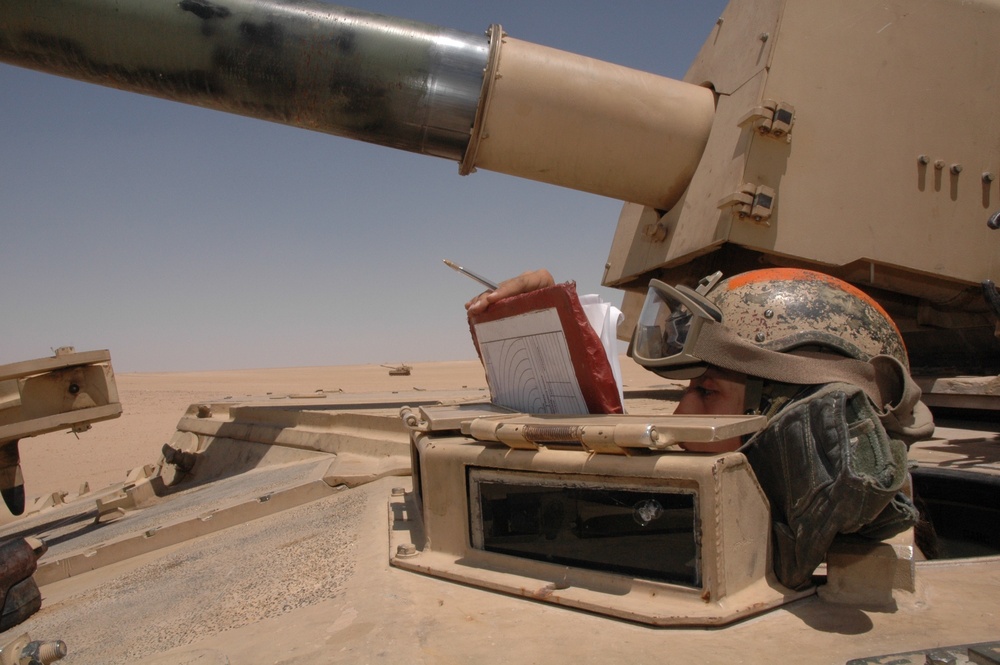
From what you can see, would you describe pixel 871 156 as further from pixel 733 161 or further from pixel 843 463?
pixel 843 463

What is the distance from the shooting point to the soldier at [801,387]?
1.70 meters

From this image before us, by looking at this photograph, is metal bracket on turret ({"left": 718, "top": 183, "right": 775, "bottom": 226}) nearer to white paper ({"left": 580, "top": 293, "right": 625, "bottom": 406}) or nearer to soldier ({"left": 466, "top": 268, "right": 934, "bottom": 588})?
soldier ({"left": 466, "top": 268, "right": 934, "bottom": 588})

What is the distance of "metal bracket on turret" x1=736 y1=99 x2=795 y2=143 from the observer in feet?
12.0

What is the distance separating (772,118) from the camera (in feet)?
12.0

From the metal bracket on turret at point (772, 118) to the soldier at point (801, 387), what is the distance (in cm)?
157

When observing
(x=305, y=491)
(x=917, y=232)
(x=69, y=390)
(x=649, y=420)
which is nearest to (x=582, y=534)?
(x=649, y=420)

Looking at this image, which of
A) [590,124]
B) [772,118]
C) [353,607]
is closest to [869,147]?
[772,118]

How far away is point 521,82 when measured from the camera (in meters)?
3.92

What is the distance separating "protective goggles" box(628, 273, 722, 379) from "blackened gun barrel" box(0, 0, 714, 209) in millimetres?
1817

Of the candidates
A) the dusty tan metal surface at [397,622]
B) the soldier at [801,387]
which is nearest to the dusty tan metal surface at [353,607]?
the dusty tan metal surface at [397,622]

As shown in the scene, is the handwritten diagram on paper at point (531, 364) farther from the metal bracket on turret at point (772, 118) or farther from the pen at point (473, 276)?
the metal bracket on turret at point (772, 118)

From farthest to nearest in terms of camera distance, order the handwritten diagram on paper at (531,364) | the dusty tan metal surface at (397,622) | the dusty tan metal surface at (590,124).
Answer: the dusty tan metal surface at (590,124)
the handwritten diagram on paper at (531,364)
the dusty tan metal surface at (397,622)

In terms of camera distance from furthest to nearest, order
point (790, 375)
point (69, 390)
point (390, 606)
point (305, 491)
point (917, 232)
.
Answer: point (69, 390) → point (917, 232) → point (305, 491) → point (790, 375) → point (390, 606)

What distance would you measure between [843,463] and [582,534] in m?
0.75
